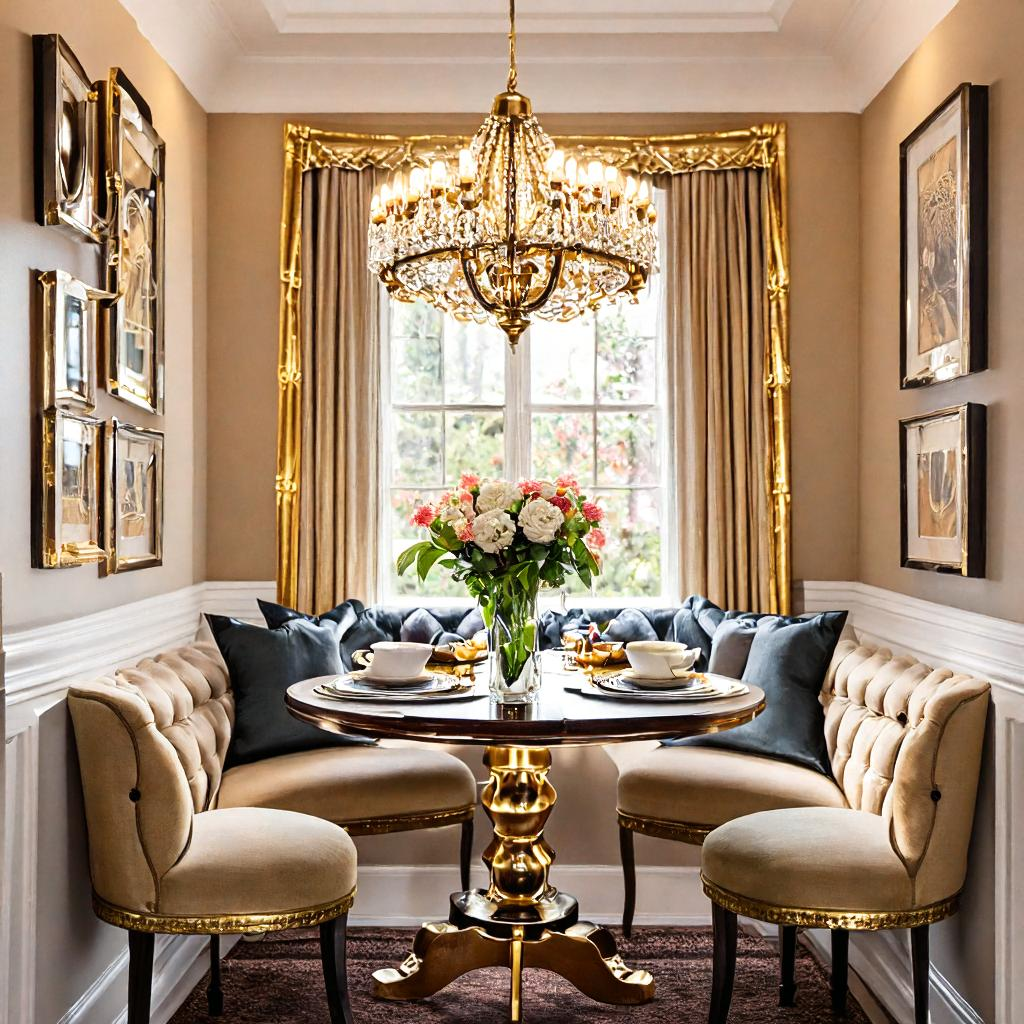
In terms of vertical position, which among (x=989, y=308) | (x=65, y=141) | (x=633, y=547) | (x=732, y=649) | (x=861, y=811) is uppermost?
(x=65, y=141)

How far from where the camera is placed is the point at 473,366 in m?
4.31

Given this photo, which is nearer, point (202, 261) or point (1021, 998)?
point (1021, 998)

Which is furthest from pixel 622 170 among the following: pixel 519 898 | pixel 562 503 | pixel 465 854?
pixel 519 898

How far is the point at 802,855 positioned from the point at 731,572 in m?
1.66

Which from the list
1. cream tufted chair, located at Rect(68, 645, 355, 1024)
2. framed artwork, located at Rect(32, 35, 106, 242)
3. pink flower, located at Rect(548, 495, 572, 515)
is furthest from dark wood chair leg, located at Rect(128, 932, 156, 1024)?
framed artwork, located at Rect(32, 35, 106, 242)

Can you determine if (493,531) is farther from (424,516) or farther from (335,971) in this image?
(335,971)

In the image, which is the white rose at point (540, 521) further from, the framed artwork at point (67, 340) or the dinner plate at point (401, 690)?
the framed artwork at point (67, 340)

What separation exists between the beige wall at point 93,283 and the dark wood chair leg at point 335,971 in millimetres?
1010

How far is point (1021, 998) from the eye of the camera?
2.49m

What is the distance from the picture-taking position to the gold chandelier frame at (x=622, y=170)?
4.11 metres

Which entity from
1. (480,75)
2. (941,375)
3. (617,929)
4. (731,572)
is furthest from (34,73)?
(617,929)

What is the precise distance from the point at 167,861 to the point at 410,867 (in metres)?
1.55

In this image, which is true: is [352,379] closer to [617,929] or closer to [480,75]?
[480,75]

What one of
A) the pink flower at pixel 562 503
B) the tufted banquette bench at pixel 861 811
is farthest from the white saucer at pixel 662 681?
the pink flower at pixel 562 503
